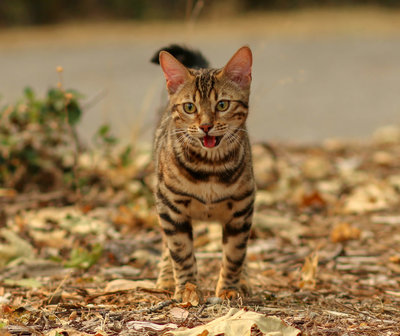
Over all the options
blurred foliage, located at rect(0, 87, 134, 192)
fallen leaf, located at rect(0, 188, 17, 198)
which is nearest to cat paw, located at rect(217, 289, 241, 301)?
blurred foliage, located at rect(0, 87, 134, 192)

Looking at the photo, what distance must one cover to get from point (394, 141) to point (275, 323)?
579cm

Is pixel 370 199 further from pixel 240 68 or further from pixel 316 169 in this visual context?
pixel 240 68

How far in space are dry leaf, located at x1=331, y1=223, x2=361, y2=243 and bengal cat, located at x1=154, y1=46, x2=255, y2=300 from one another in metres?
1.39

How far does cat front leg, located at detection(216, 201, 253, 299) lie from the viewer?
130 inches

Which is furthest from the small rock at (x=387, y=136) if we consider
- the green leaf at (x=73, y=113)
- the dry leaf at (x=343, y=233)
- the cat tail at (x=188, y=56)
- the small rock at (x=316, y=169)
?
the green leaf at (x=73, y=113)

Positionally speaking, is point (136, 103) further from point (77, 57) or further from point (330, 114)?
point (77, 57)

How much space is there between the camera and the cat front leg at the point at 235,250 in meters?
3.31

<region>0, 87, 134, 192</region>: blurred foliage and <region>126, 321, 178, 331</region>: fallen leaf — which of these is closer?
<region>126, 321, 178, 331</region>: fallen leaf

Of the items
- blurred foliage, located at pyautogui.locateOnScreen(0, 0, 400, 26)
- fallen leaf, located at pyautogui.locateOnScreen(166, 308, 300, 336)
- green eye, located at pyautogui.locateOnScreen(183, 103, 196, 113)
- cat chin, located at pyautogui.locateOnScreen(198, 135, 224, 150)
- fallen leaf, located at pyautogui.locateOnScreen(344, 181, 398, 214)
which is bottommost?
fallen leaf, located at pyautogui.locateOnScreen(344, 181, 398, 214)

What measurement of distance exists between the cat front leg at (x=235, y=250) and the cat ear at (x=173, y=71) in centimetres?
80

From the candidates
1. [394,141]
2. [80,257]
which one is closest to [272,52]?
[394,141]

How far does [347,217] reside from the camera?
5.17 m

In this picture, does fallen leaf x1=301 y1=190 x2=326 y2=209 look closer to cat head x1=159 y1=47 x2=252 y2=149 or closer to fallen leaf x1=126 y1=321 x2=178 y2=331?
cat head x1=159 y1=47 x2=252 y2=149

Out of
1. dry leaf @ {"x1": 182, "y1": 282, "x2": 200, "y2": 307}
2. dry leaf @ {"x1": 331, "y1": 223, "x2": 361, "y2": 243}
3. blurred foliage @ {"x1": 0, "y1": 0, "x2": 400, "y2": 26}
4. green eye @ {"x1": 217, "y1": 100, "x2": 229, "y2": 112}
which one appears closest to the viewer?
dry leaf @ {"x1": 182, "y1": 282, "x2": 200, "y2": 307}
